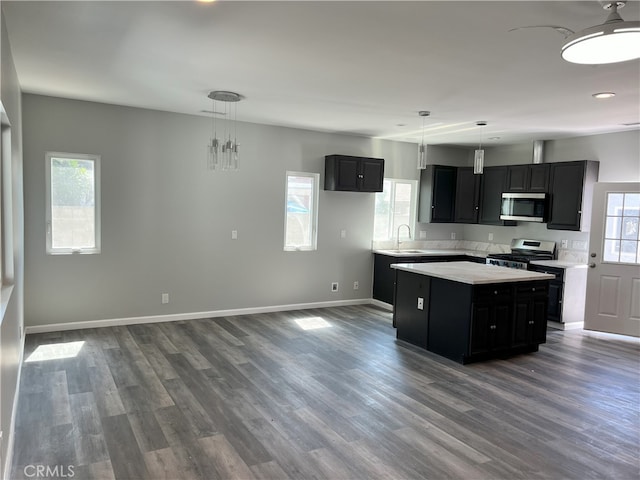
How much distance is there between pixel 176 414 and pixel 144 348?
1600 mm

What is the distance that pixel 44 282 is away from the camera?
16.5 feet

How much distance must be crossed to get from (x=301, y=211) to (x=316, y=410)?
3.74 meters

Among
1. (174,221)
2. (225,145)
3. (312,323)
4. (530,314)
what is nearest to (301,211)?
(312,323)

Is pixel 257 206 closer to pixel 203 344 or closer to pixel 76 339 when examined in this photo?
pixel 203 344

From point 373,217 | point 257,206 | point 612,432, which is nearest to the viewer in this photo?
point 612,432

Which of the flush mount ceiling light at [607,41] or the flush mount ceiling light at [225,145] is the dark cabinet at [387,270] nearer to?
the flush mount ceiling light at [225,145]

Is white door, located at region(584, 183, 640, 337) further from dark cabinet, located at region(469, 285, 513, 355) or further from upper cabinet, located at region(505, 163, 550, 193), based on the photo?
dark cabinet, located at region(469, 285, 513, 355)

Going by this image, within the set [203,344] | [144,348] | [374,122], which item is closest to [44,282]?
[144,348]

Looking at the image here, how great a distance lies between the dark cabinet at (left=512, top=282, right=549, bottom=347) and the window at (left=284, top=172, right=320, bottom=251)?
3041 mm

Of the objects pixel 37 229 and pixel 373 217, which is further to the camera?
pixel 373 217

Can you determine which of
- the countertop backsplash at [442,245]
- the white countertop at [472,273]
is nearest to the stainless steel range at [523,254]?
the countertop backsplash at [442,245]

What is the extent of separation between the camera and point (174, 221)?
5.68 meters

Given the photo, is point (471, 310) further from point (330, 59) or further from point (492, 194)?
point (492, 194)

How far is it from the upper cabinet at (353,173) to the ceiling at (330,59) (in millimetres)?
1244
